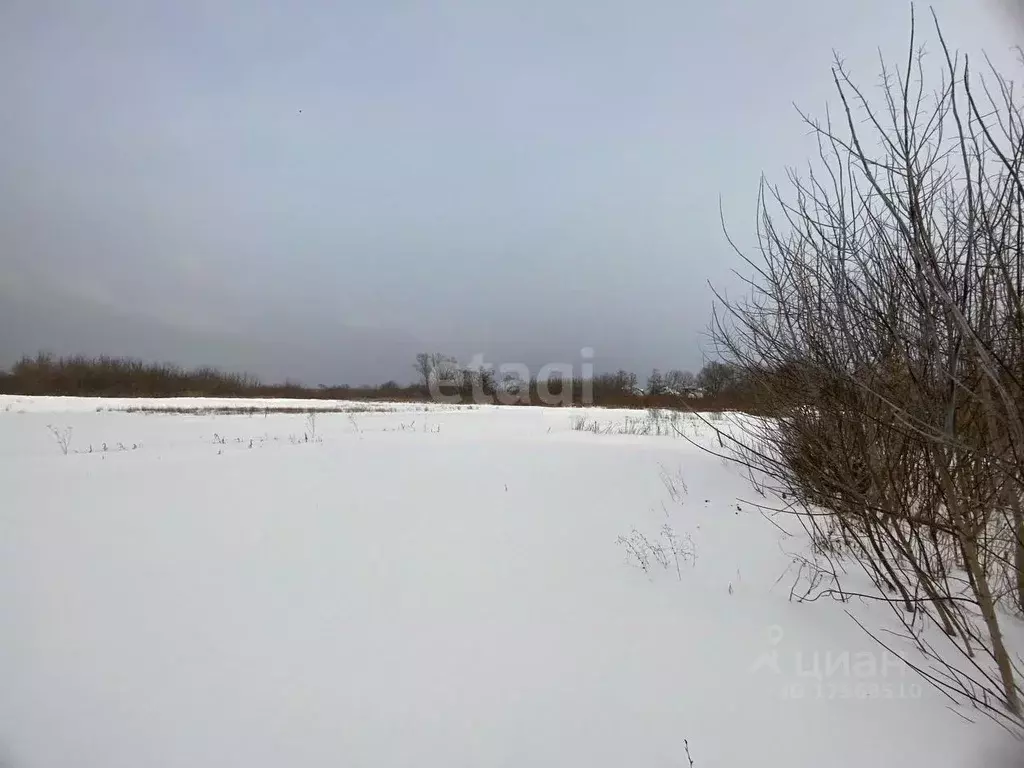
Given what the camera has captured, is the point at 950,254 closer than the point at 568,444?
Yes

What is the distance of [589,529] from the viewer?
430 cm

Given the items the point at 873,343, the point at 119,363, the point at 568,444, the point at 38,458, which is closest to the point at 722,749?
the point at 873,343

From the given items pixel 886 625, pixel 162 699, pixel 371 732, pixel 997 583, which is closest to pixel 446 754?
pixel 371 732

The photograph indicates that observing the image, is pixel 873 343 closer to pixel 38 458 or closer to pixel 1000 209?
pixel 1000 209

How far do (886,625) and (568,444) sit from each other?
24.4 ft

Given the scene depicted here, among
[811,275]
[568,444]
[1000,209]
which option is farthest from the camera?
[568,444]

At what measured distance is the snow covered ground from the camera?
69.3 inches

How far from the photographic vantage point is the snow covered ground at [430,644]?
176 centimetres

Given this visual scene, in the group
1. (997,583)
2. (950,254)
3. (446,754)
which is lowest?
(446,754)

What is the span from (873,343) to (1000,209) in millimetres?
578

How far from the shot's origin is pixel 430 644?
95.4 inches

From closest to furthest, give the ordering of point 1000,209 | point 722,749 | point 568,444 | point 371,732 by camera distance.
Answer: point 1000,209, point 722,749, point 371,732, point 568,444

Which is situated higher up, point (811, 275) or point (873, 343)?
point (811, 275)

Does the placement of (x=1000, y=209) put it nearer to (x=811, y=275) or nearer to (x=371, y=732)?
(x=811, y=275)
